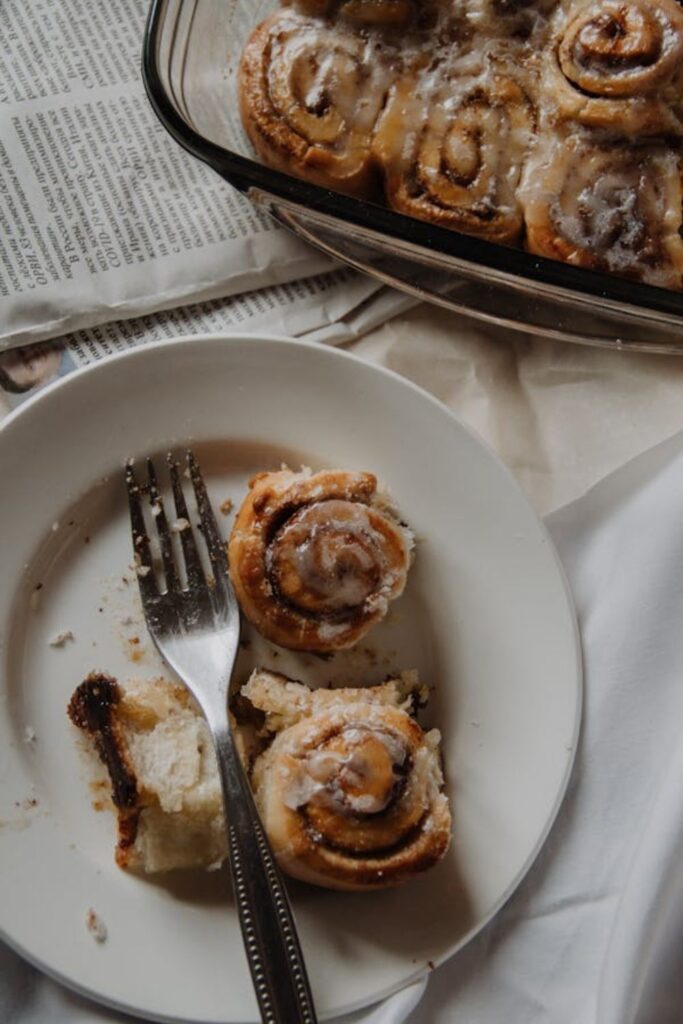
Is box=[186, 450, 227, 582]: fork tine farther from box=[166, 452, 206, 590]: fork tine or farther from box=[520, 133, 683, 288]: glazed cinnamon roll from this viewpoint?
box=[520, 133, 683, 288]: glazed cinnamon roll

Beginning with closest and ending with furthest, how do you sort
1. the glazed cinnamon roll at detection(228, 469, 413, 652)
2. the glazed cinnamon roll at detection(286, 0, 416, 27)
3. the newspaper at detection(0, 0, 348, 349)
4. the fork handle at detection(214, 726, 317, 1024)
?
1. the fork handle at detection(214, 726, 317, 1024)
2. the glazed cinnamon roll at detection(228, 469, 413, 652)
3. the glazed cinnamon roll at detection(286, 0, 416, 27)
4. the newspaper at detection(0, 0, 348, 349)

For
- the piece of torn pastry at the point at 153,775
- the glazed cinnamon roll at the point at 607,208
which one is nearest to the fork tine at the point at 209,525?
the piece of torn pastry at the point at 153,775

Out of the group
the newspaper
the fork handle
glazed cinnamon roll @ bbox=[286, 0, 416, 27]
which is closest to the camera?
the fork handle

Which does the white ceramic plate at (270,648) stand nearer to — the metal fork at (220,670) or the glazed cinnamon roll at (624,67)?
the metal fork at (220,670)

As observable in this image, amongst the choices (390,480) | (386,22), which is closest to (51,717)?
(390,480)

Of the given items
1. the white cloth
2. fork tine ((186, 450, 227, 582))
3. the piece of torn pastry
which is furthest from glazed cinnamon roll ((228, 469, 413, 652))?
the white cloth

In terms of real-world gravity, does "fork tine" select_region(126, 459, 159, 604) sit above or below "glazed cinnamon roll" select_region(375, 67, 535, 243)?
below

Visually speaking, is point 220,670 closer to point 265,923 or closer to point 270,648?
point 270,648
